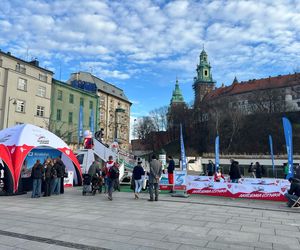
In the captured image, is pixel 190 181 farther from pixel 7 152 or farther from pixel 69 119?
pixel 69 119

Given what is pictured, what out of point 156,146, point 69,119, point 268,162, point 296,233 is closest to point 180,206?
point 296,233

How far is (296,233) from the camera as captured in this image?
858cm

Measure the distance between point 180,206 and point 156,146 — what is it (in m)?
82.9

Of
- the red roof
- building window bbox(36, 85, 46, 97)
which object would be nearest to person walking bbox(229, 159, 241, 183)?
building window bbox(36, 85, 46, 97)

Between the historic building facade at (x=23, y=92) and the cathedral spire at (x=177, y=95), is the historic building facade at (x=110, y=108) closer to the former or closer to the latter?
the historic building facade at (x=23, y=92)

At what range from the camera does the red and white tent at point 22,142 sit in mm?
16219

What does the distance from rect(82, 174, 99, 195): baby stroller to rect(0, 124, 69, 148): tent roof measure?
3.19 m

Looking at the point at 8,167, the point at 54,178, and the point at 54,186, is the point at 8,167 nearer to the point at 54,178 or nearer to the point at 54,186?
the point at 54,178

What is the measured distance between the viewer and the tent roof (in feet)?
55.4

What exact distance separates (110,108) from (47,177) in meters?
63.3

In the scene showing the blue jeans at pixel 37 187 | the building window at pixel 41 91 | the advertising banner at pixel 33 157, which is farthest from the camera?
the building window at pixel 41 91

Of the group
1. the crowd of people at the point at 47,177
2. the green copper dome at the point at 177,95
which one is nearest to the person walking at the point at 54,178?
the crowd of people at the point at 47,177

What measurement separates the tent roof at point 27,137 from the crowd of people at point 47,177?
1.65 meters

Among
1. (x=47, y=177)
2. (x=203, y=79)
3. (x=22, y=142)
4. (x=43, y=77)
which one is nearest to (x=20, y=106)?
(x=43, y=77)
